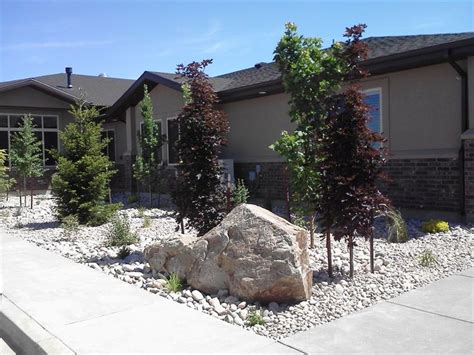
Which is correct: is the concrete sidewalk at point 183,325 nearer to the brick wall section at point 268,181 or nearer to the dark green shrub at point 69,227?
the dark green shrub at point 69,227

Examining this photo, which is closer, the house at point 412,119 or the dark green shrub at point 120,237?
the dark green shrub at point 120,237

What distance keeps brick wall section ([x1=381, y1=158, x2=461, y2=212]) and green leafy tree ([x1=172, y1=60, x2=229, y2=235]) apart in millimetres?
3990

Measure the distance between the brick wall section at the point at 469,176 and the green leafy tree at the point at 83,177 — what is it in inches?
304

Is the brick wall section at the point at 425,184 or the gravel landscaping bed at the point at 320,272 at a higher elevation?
the brick wall section at the point at 425,184

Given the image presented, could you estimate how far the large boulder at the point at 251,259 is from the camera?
516cm

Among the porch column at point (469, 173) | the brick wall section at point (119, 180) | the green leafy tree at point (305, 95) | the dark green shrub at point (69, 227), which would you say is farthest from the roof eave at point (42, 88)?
the porch column at point (469, 173)

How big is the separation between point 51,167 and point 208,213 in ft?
51.3

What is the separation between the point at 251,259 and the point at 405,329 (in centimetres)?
175

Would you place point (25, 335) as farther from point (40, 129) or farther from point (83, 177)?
point (40, 129)

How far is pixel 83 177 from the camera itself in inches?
445

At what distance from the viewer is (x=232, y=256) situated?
5.49 meters

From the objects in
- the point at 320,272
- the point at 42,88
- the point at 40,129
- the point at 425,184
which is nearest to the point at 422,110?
the point at 425,184

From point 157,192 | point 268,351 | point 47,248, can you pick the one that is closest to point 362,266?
point 268,351

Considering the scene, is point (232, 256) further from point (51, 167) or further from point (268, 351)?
point (51, 167)
